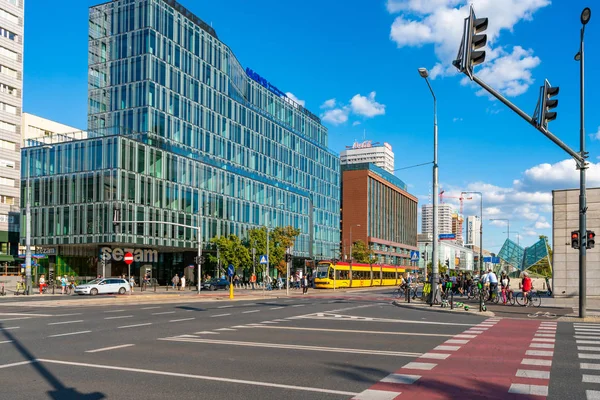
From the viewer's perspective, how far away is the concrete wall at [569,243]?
36750 mm

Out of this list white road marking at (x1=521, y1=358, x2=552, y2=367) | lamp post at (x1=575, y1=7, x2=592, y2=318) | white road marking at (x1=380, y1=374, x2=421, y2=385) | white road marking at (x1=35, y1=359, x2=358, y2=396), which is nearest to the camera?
white road marking at (x1=35, y1=359, x2=358, y2=396)

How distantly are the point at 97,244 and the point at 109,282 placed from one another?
55.6ft

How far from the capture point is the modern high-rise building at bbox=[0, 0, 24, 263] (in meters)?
69.8

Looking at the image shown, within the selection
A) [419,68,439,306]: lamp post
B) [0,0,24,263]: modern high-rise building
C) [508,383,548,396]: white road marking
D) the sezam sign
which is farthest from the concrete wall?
[0,0,24,263]: modern high-rise building

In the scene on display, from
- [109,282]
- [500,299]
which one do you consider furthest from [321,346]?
[109,282]

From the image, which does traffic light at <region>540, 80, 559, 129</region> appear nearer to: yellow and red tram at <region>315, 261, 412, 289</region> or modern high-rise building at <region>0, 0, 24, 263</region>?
yellow and red tram at <region>315, 261, 412, 289</region>

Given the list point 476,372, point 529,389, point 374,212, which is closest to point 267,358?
point 476,372

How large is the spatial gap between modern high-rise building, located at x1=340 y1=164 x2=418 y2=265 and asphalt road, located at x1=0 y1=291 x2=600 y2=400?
106m

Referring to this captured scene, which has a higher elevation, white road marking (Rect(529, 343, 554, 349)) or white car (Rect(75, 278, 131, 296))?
white road marking (Rect(529, 343, 554, 349))

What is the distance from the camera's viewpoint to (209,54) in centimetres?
7719

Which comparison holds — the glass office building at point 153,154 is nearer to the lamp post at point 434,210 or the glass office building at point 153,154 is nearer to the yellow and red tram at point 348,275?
the yellow and red tram at point 348,275

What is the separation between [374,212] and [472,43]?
133 metres

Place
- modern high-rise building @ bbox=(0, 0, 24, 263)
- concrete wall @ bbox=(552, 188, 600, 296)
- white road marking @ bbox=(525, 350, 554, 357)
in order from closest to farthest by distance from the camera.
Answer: white road marking @ bbox=(525, 350, 554, 357) < concrete wall @ bbox=(552, 188, 600, 296) < modern high-rise building @ bbox=(0, 0, 24, 263)

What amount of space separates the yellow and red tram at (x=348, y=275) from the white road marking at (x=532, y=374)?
48.4 metres
